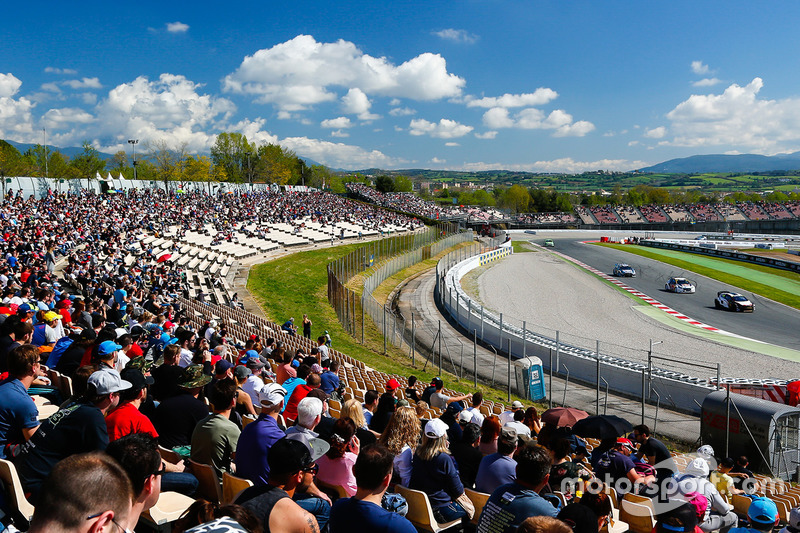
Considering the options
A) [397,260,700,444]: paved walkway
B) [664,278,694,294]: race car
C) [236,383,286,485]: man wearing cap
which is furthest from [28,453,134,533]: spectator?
[664,278,694,294]: race car

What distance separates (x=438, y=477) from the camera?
589 cm

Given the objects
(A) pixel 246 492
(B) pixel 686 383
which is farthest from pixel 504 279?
(A) pixel 246 492

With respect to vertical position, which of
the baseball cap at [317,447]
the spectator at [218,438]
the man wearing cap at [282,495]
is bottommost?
the spectator at [218,438]

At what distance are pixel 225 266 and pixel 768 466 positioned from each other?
37333mm

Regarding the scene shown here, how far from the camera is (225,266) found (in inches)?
1677

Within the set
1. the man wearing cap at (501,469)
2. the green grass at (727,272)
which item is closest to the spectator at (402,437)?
the man wearing cap at (501,469)

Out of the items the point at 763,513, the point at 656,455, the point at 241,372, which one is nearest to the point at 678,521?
the point at 763,513

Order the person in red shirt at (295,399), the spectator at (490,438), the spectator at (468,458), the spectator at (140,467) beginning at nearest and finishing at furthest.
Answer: the spectator at (140,467)
the spectator at (468,458)
the spectator at (490,438)
the person in red shirt at (295,399)

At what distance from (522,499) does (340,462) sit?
223 centimetres

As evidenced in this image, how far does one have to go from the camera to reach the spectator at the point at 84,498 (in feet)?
7.57

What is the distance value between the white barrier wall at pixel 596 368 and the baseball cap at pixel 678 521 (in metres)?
11.5

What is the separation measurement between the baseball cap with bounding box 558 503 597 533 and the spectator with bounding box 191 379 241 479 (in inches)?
141

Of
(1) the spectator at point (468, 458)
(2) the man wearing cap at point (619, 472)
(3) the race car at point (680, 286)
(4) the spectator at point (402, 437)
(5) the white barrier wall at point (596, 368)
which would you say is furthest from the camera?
(3) the race car at point (680, 286)

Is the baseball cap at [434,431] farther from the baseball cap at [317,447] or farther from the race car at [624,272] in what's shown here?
the race car at [624,272]
